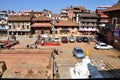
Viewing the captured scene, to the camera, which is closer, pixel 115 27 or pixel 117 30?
pixel 117 30

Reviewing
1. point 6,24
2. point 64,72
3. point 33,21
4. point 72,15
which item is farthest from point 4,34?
point 64,72

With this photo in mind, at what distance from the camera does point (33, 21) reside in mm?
58969

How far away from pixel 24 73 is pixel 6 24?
4323 cm

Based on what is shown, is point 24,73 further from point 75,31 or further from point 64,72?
point 75,31

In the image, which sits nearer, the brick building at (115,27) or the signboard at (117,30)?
the signboard at (117,30)

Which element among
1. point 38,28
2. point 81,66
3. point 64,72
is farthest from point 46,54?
point 38,28

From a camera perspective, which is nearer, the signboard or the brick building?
the signboard

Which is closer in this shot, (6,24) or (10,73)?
(10,73)

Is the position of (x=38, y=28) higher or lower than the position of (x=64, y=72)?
higher

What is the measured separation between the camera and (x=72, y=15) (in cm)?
7056

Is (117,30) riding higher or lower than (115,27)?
lower

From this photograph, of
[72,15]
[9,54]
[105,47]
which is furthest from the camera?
[72,15]

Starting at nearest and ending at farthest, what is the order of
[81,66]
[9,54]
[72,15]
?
[81,66] → [9,54] → [72,15]

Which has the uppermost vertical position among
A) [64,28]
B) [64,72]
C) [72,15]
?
[72,15]
